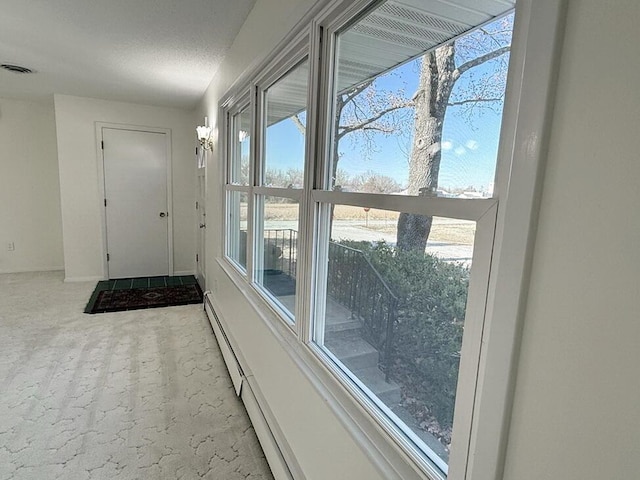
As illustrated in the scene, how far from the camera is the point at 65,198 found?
4496 mm

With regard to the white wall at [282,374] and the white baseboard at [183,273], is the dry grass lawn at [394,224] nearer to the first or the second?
the white wall at [282,374]

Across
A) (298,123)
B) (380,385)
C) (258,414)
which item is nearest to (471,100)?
(380,385)

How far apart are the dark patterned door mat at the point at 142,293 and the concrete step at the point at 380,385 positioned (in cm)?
332

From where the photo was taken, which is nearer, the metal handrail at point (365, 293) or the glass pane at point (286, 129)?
the metal handrail at point (365, 293)

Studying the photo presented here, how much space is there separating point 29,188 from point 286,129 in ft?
16.1

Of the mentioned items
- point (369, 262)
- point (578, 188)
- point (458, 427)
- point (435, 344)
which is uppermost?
point (578, 188)

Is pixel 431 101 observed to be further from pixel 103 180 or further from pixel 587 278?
pixel 103 180

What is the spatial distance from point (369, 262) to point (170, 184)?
14.9 feet

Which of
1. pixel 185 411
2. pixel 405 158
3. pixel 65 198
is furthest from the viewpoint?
pixel 65 198

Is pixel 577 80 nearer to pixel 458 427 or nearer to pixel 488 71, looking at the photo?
pixel 488 71

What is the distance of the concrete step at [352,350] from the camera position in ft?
3.76

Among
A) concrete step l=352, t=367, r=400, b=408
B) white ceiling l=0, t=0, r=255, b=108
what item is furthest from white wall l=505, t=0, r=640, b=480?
white ceiling l=0, t=0, r=255, b=108

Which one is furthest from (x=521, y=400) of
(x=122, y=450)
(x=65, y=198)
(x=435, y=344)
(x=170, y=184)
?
(x=65, y=198)

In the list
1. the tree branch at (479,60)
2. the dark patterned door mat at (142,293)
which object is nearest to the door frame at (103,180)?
the dark patterned door mat at (142,293)
